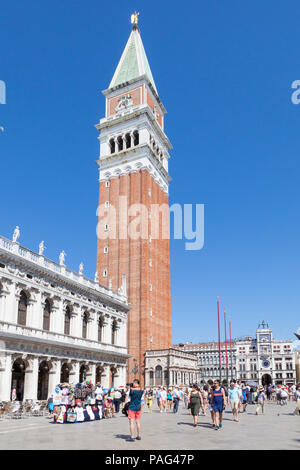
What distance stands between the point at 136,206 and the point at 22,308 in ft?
103

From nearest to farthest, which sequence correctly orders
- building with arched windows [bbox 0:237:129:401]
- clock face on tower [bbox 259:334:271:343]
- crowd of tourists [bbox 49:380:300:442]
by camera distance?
crowd of tourists [bbox 49:380:300:442] → building with arched windows [bbox 0:237:129:401] → clock face on tower [bbox 259:334:271:343]

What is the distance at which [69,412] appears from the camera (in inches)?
751

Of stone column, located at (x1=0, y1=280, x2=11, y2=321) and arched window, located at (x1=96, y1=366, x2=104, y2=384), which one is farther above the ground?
stone column, located at (x1=0, y1=280, x2=11, y2=321)

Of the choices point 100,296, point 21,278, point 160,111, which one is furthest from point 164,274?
point 21,278

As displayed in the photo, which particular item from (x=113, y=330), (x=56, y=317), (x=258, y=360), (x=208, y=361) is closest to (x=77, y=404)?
(x=56, y=317)

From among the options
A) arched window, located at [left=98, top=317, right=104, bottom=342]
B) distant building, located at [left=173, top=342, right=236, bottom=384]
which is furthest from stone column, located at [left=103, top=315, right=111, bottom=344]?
distant building, located at [left=173, top=342, right=236, bottom=384]

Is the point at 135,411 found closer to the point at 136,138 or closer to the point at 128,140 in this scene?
the point at 136,138

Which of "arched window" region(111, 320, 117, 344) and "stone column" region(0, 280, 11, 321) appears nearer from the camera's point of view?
"stone column" region(0, 280, 11, 321)

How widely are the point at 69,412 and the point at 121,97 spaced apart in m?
58.4

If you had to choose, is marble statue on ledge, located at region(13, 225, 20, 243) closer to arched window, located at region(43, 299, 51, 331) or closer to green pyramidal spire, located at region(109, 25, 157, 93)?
arched window, located at region(43, 299, 51, 331)

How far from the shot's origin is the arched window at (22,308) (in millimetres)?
31956

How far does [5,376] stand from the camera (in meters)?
28.7

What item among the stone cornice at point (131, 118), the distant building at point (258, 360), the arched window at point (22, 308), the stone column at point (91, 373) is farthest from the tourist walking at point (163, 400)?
the distant building at point (258, 360)

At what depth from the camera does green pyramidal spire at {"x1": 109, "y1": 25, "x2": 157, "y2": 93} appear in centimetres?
7044
